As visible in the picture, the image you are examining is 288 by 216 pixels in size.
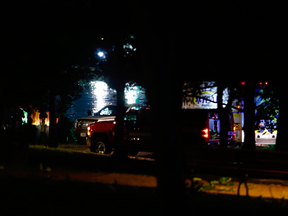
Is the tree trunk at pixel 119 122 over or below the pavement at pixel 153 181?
over

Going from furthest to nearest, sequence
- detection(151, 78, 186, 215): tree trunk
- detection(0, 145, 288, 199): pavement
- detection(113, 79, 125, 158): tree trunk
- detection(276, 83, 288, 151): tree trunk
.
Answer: detection(113, 79, 125, 158): tree trunk, detection(276, 83, 288, 151): tree trunk, detection(0, 145, 288, 199): pavement, detection(151, 78, 186, 215): tree trunk

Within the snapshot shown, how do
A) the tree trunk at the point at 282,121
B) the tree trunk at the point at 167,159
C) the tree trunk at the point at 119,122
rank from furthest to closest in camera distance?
the tree trunk at the point at 119,122, the tree trunk at the point at 282,121, the tree trunk at the point at 167,159

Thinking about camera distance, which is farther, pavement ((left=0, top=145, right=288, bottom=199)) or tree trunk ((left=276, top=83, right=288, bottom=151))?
tree trunk ((left=276, top=83, right=288, bottom=151))

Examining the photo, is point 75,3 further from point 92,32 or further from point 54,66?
point 54,66

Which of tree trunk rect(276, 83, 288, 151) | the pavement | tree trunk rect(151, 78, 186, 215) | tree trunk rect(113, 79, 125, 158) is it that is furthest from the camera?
tree trunk rect(113, 79, 125, 158)

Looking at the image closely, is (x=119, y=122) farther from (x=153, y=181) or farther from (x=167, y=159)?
(x=167, y=159)

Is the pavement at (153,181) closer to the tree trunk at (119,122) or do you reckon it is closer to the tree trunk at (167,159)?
the tree trunk at (119,122)

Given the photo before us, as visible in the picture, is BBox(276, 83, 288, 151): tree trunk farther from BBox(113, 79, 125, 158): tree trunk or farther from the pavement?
BBox(113, 79, 125, 158): tree trunk

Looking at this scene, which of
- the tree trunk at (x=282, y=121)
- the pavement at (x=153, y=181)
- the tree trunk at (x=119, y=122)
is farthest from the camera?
the tree trunk at (x=119, y=122)

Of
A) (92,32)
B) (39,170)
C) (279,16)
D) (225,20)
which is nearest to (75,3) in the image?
(92,32)

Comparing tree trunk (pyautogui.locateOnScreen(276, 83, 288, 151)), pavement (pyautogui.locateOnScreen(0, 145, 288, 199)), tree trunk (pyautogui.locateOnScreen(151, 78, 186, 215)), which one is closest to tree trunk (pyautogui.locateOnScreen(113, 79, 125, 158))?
pavement (pyautogui.locateOnScreen(0, 145, 288, 199))

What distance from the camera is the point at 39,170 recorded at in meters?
9.09

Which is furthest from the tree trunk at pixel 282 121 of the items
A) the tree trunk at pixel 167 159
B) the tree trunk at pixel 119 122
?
the tree trunk at pixel 167 159

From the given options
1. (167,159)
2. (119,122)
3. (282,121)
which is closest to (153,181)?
(119,122)
